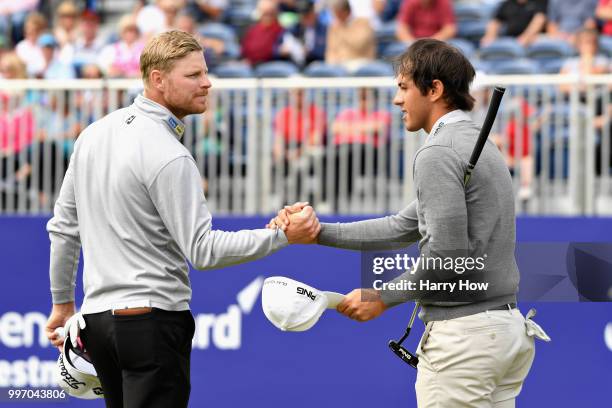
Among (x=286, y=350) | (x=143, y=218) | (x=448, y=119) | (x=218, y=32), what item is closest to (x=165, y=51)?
(x=143, y=218)

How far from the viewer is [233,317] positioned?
26.8 ft

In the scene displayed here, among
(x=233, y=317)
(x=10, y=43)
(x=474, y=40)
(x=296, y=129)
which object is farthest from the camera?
(x=10, y=43)

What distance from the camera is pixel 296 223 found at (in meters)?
4.65

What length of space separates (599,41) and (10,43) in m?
6.19

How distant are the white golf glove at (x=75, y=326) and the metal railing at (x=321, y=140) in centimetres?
427

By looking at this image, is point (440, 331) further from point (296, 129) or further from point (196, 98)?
point (296, 129)

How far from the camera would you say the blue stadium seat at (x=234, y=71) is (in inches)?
423

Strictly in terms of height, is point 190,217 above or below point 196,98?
below

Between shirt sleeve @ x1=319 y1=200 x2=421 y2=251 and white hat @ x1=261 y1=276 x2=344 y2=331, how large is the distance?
0.42 m

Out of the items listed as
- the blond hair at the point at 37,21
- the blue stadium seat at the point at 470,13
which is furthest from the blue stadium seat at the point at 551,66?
the blond hair at the point at 37,21

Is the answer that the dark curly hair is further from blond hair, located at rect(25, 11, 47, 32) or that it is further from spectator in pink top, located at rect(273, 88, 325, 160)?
blond hair, located at rect(25, 11, 47, 32)

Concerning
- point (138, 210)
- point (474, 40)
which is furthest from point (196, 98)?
point (474, 40)

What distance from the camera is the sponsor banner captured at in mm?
7953

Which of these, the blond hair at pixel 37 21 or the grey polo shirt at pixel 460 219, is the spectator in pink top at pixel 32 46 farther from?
the grey polo shirt at pixel 460 219
